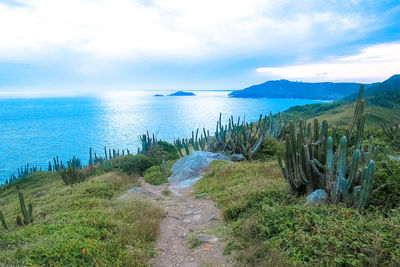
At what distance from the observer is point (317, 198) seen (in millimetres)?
5512

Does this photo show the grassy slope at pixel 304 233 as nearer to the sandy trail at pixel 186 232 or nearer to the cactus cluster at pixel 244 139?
the sandy trail at pixel 186 232

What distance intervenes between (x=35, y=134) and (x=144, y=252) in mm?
67952

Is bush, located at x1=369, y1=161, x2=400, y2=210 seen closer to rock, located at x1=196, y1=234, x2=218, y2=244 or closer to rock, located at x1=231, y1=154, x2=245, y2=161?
rock, located at x1=196, y1=234, x2=218, y2=244

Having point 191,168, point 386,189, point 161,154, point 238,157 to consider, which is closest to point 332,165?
point 386,189

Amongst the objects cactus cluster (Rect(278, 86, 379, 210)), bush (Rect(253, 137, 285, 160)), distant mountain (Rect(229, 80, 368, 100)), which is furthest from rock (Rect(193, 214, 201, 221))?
distant mountain (Rect(229, 80, 368, 100))

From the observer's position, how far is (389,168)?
5.43 metres

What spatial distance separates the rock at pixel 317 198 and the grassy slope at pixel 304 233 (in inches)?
11.3

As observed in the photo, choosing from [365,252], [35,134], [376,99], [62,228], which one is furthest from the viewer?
[35,134]

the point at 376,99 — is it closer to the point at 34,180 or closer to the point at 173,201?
the point at 173,201

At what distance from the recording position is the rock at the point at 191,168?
445 inches

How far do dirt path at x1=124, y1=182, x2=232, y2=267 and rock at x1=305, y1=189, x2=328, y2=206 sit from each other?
2.09 m

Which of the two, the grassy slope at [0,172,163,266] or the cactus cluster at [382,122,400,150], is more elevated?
the cactus cluster at [382,122,400,150]

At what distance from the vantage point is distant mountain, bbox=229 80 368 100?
131 m

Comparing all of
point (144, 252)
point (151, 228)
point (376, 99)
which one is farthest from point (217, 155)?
point (376, 99)
